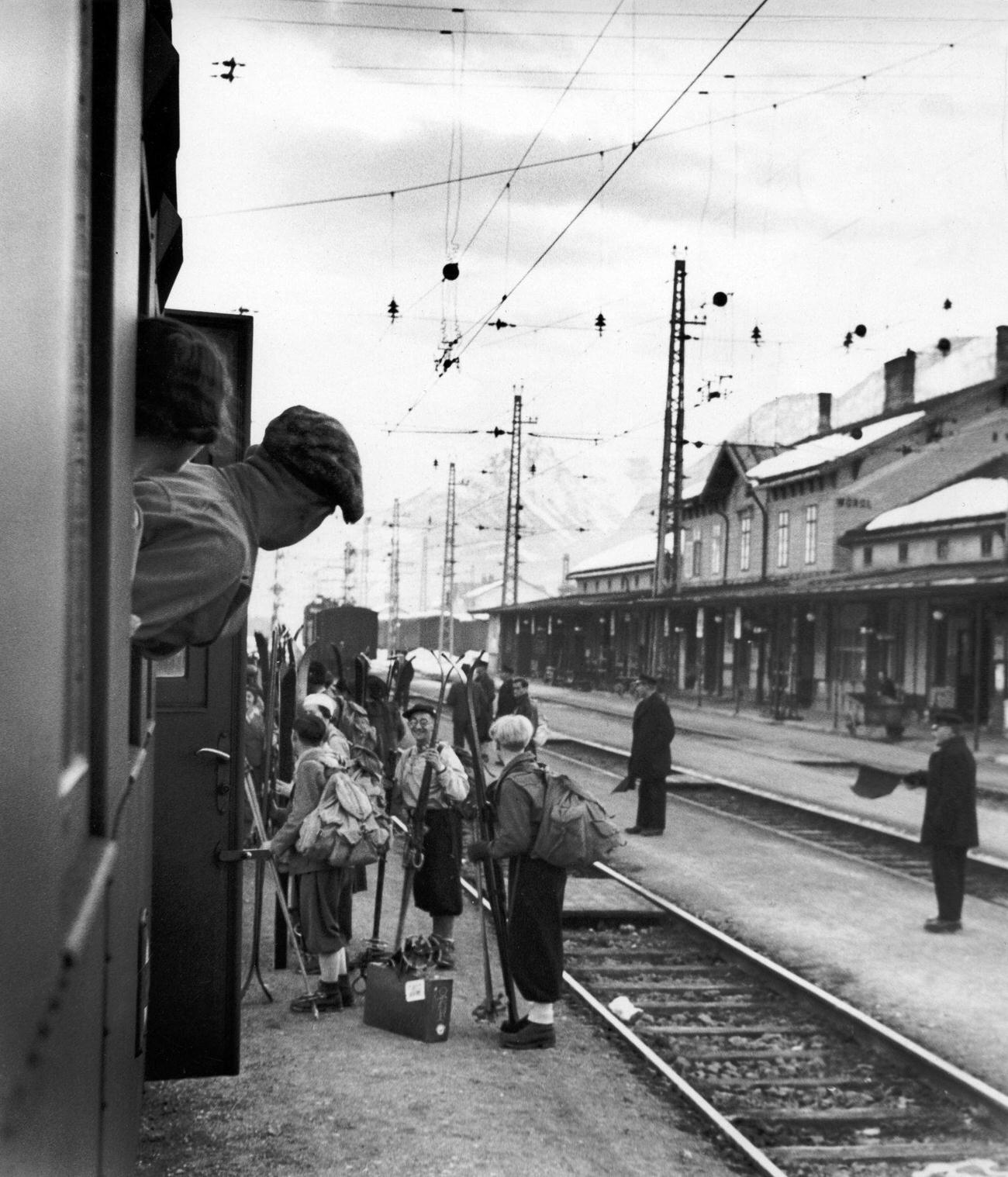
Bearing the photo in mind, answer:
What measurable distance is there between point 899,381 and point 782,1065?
32748 mm

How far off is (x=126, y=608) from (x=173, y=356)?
32 centimetres

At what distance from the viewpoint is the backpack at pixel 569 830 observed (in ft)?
19.2

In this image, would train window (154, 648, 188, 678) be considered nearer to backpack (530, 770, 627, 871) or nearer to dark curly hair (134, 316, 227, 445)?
backpack (530, 770, 627, 871)

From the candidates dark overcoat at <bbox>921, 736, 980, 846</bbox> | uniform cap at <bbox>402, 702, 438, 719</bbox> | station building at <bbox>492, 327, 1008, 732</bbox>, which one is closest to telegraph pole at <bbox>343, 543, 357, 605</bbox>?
station building at <bbox>492, 327, 1008, 732</bbox>

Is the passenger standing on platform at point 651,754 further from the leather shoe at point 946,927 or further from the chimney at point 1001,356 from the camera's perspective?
the chimney at point 1001,356

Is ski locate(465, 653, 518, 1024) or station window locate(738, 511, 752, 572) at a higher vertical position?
station window locate(738, 511, 752, 572)

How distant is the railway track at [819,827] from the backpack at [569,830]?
572 centimetres

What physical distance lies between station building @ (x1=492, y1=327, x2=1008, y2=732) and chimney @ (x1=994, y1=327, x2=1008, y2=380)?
2.2 inches

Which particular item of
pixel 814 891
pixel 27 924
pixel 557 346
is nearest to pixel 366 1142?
pixel 27 924

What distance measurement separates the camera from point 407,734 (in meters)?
7.93

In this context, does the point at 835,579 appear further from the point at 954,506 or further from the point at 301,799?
the point at 301,799

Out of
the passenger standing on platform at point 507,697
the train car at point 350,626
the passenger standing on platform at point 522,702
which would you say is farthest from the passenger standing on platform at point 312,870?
the train car at point 350,626

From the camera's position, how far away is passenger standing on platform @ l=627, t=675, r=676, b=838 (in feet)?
42.8

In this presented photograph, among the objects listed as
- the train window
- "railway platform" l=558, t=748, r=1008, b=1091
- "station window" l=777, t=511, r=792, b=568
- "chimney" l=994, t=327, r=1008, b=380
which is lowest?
"railway platform" l=558, t=748, r=1008, b=1091
